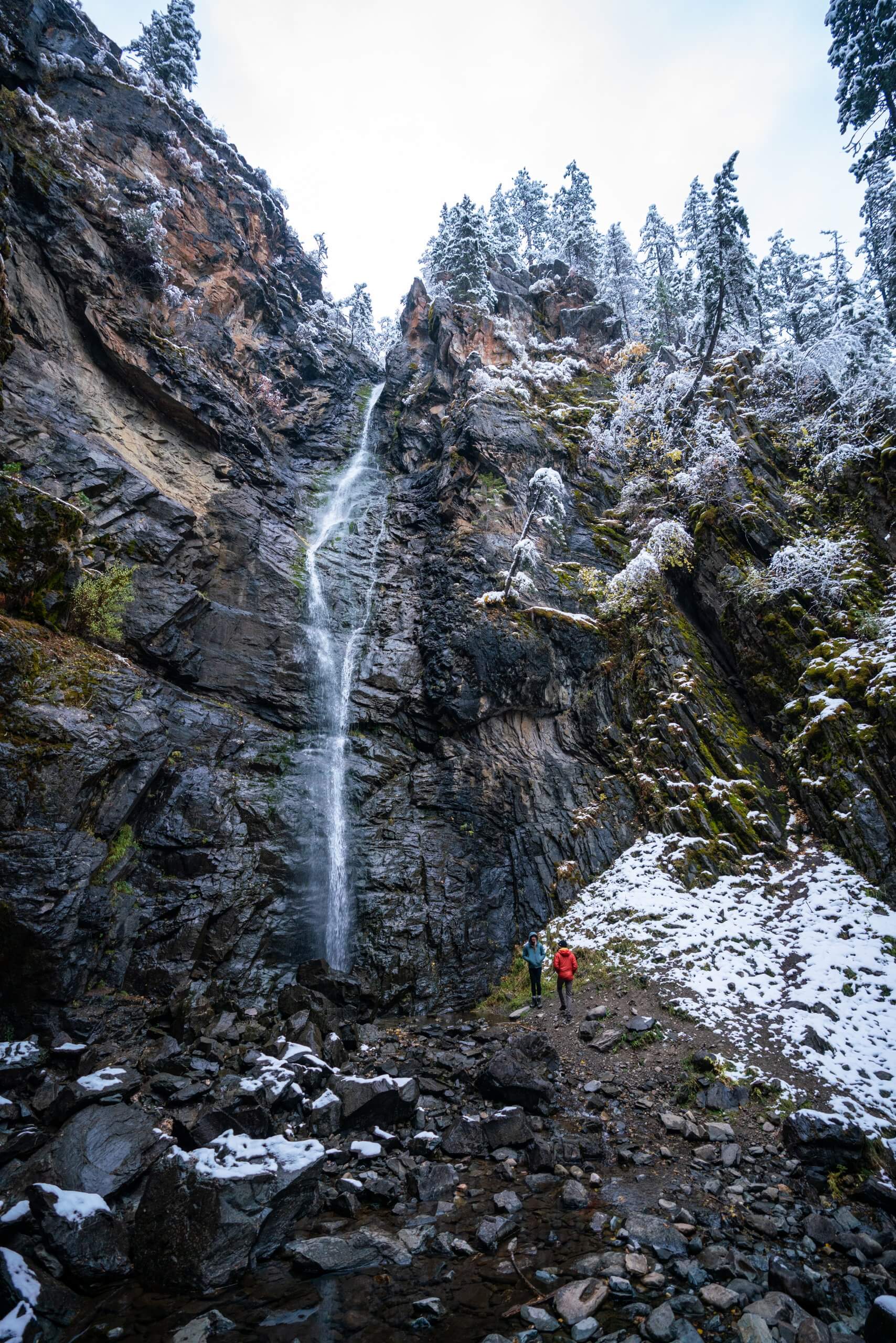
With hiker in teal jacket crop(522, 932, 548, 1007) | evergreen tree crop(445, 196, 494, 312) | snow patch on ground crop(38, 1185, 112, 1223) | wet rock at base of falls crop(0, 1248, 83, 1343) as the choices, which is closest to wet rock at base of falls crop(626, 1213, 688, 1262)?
wet rock at base of falls crop(0, 1248, 83, 1343)

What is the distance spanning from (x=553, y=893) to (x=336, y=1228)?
10.1 metres

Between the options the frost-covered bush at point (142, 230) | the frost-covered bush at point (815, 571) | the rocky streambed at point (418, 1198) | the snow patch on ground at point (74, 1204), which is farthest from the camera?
the frost-covered bush at point (142, 230)

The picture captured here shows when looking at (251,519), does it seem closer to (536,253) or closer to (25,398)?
(25,398)

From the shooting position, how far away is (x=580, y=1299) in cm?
535

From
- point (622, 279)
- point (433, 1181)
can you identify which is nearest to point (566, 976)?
point (433, 1181)

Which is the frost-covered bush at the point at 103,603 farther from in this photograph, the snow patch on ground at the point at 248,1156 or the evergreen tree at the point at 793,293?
the evergreen tree at the point at 793,293

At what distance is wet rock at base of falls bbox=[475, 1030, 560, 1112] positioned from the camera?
9.32 metres

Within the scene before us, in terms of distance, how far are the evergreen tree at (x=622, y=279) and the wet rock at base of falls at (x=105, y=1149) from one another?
1802 inches

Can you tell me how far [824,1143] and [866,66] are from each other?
1090 inches

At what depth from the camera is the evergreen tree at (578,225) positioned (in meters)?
42.5

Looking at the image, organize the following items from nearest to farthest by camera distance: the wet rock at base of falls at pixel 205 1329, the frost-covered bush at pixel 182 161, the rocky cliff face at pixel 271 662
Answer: the wet rock at base of falls at pixel 205 1329
the rocky cliff face at pixel 271 662
the frost-covered bush at pixel 182 161

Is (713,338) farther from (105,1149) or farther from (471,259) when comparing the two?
(105,1149)

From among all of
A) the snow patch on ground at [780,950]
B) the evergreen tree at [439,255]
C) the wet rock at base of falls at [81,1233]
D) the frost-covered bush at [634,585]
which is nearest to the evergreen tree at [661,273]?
the evergreen tree at [439,255]

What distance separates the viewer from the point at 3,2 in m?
17.9
